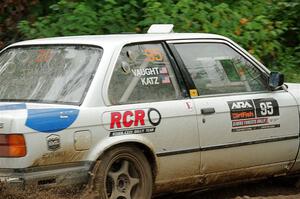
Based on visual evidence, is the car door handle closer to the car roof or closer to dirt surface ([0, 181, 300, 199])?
the car roof

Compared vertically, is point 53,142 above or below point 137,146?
above

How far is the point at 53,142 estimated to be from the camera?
205 inches

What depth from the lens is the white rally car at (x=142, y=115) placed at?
17.3ft

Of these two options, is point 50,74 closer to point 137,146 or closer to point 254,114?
point 137,146

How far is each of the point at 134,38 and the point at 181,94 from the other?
2.17 feet

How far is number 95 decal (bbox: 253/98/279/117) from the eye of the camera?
661 centimetres

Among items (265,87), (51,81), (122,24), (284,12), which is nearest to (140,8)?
(122,24)

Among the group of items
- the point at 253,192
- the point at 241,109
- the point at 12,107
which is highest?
the point at 12,107

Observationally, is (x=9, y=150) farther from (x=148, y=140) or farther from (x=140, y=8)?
(x=140, y=8)

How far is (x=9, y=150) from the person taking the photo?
5.15 m

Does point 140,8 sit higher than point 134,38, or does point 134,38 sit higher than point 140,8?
point 134,38

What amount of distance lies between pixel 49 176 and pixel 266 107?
8.00ft

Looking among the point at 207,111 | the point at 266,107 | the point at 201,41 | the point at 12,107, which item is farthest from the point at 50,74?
the point at 266,107

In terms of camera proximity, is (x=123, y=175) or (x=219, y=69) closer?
(x=123, y=175)
